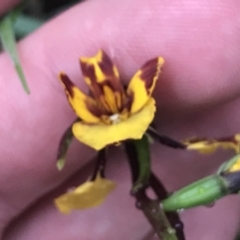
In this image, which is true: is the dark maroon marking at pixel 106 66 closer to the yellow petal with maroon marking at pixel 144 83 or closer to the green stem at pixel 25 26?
the yellow petal with maroon marking at pixel 144 83

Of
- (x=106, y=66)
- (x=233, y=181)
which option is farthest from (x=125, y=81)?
(x=233, y=181)

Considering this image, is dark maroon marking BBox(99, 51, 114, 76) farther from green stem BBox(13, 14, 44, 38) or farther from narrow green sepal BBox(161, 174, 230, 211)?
green stem BBox(13, 14, 44, 38)

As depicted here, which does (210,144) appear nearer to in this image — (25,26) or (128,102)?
(128,102)

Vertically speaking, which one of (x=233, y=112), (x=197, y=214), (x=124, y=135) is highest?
(x=124, y=135)

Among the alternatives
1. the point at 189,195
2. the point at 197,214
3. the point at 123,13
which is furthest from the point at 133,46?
the point at 197,214

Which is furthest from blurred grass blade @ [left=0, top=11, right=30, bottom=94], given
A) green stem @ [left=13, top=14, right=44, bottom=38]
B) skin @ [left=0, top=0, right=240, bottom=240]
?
green stem @ [left=13, top=14, right=44, bottom=38]

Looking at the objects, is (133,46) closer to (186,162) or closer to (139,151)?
(139,151)

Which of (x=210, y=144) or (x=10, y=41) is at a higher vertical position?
(x=10, y=41)
